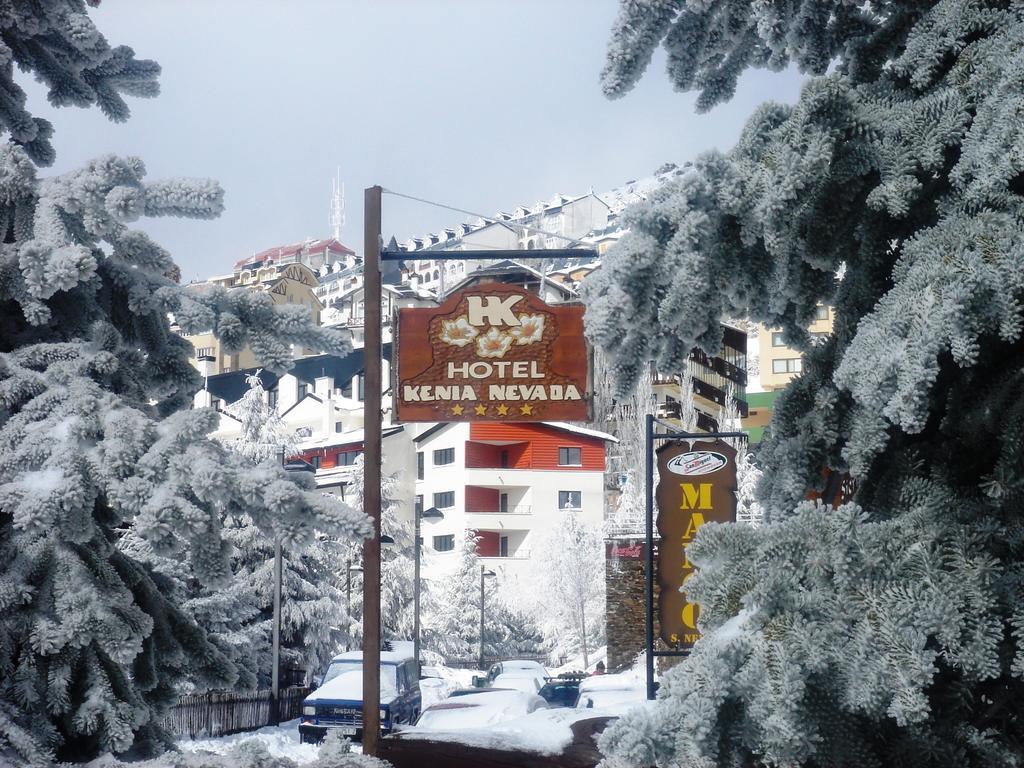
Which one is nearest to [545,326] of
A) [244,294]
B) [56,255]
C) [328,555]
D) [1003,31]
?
[244,294]

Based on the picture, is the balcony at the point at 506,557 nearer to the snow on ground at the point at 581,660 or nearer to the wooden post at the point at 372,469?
the snow on ground at the point at 581,660

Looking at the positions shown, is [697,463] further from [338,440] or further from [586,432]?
[338,440]

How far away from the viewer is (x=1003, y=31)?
10.4ft

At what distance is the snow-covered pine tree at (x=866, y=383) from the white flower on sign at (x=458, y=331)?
5.16 meters

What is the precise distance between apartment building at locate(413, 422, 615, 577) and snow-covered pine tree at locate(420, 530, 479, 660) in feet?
16.0

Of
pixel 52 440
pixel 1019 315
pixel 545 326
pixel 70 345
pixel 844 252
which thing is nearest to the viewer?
pixel 1019 315

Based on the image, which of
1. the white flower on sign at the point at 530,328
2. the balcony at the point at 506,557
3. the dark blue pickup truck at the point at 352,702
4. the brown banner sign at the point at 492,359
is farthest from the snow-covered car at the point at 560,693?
the balcony at the point at 506,557

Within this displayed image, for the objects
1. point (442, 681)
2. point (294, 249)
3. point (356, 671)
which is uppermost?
point (294, 249)

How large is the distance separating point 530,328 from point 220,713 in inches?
801

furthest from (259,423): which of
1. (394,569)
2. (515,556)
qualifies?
(515,556)

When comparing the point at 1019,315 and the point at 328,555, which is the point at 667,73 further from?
the point at 328,555

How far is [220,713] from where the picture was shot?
86.1ft

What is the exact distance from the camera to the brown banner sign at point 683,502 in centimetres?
1417

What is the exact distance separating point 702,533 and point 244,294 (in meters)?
2.43
